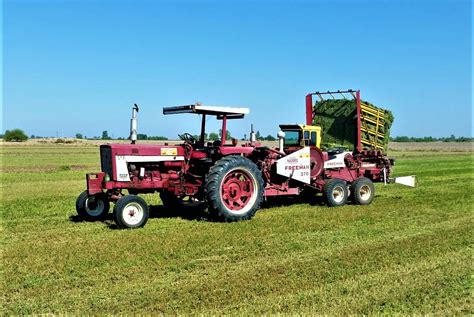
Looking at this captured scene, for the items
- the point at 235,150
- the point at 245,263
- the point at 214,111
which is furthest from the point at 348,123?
the point at 245,263

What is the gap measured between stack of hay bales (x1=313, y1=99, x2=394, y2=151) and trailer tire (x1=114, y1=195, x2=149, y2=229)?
673cm

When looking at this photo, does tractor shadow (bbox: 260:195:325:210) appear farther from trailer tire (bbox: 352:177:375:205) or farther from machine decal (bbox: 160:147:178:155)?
machine decal (bbox: 160:147:178:155)

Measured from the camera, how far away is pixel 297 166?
1167 centimetres

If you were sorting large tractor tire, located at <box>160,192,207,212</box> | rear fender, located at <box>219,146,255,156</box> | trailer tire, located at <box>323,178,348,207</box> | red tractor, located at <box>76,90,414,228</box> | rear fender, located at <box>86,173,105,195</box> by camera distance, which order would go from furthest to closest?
1. trailer tire, located at <box>323,178,348,207</box>
2. large tractor tire, located at <box>160,192,207,212</box>
3. rear fender, located at <box>219,146,255,156</box>
4. red tractor, located at <box>76,90,414,228</box>
5. rear fender, located at <box>86,173,105,195</box>

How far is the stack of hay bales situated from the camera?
13891mm

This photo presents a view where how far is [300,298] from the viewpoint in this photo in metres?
5.33

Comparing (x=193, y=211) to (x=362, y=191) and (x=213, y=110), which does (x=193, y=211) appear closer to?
(x=213, y=110)

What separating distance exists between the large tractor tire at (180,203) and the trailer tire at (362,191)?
3702mm

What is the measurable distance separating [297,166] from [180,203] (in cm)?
272

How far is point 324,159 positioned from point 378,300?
737cm

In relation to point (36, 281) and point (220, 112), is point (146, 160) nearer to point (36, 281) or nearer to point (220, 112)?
point (220, 112)

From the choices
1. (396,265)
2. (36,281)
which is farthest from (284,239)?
(36,281)

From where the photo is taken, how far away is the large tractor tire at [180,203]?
36.9ft

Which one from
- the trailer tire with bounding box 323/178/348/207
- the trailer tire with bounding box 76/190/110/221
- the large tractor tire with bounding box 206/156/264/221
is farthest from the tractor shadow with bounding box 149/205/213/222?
the trailer tire with bounding box 323/178/348/207
